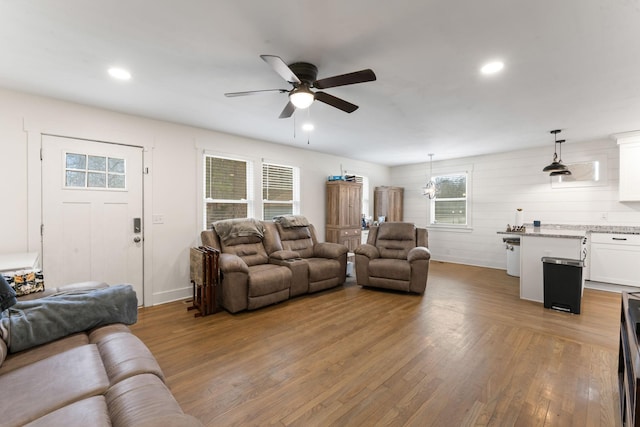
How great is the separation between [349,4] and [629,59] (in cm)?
247

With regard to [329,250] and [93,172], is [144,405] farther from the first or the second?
[329,250]

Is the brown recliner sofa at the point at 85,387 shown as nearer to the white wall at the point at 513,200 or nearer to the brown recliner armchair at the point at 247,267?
the brown recliner armchair at the point at 247,267

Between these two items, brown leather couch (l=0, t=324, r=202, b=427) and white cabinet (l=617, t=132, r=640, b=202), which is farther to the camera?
white cabinet (l=617, t=132, r=640, b=202)

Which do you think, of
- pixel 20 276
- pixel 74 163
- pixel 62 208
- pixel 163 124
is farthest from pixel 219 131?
pixel 20 276

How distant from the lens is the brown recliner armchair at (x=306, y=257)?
4.12 metres

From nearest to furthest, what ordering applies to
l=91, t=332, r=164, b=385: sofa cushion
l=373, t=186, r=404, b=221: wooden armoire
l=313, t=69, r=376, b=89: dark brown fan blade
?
1. l=91, t=332, r=164, b=385: sofa cushion
2. l=313, t=69, r=376, b=89: dark brown fan blade
3. l=373, t=186, r=404, b=221: wooden armoire

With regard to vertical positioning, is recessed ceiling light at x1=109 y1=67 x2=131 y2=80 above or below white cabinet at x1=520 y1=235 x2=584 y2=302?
above

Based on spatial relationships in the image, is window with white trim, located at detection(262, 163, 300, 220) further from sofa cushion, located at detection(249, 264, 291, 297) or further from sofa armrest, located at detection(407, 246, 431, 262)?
sofa armrest, located at detection(407, 246, 431, 262)

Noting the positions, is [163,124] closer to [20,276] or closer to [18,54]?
[18,54]

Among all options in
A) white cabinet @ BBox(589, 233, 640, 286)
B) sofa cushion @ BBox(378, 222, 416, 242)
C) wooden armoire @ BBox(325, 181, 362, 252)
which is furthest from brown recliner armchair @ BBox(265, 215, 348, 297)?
Result: white cabinet @ BBox(589, 233, 640, 286)

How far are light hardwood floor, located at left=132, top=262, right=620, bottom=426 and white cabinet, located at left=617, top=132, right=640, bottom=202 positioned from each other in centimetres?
195

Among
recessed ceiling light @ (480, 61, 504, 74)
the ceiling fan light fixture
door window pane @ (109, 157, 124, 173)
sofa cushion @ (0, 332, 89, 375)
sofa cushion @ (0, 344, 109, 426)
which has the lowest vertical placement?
sofa cushion @ (0, 332, 89, 375)

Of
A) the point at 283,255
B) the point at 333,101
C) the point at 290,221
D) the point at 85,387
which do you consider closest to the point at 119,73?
the point at 333,101

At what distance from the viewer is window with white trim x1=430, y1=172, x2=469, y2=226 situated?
6.75m
